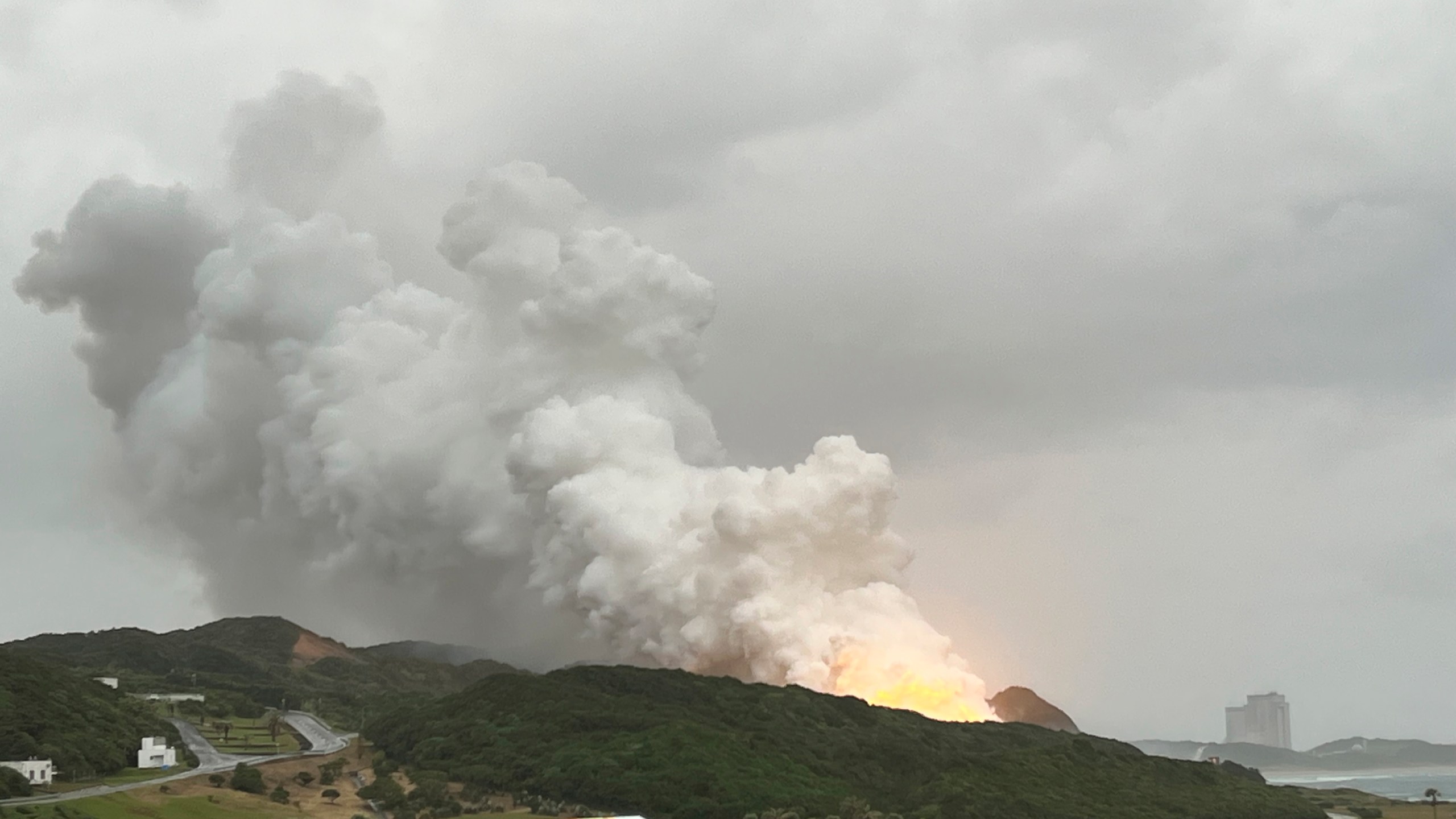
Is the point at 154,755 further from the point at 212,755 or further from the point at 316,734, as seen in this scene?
the point at 316,734

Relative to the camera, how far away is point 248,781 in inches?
4845

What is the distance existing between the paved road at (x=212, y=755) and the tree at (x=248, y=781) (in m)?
4.28

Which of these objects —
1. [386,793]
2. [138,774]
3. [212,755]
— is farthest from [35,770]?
[212,755]

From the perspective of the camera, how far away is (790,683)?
152000mm

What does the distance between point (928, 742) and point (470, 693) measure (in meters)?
46.0

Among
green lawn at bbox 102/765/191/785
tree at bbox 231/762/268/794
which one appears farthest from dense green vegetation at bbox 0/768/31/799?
tree at bbox 231/762/268/794

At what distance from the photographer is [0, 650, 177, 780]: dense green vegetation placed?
401ft

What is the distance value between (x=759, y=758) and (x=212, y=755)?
54951mm

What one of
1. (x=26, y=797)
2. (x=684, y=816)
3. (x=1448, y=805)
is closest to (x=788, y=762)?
(x=684, y=816)

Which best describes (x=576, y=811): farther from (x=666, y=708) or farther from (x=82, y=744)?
(x=82, y=744)

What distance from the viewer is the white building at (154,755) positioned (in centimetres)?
13288

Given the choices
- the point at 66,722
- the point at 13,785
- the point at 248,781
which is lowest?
the point at 13,785

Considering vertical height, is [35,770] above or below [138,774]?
above

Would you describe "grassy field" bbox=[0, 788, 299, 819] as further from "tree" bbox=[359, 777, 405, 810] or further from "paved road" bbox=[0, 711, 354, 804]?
"tree" bbox=[359, 777, 405, 810]
